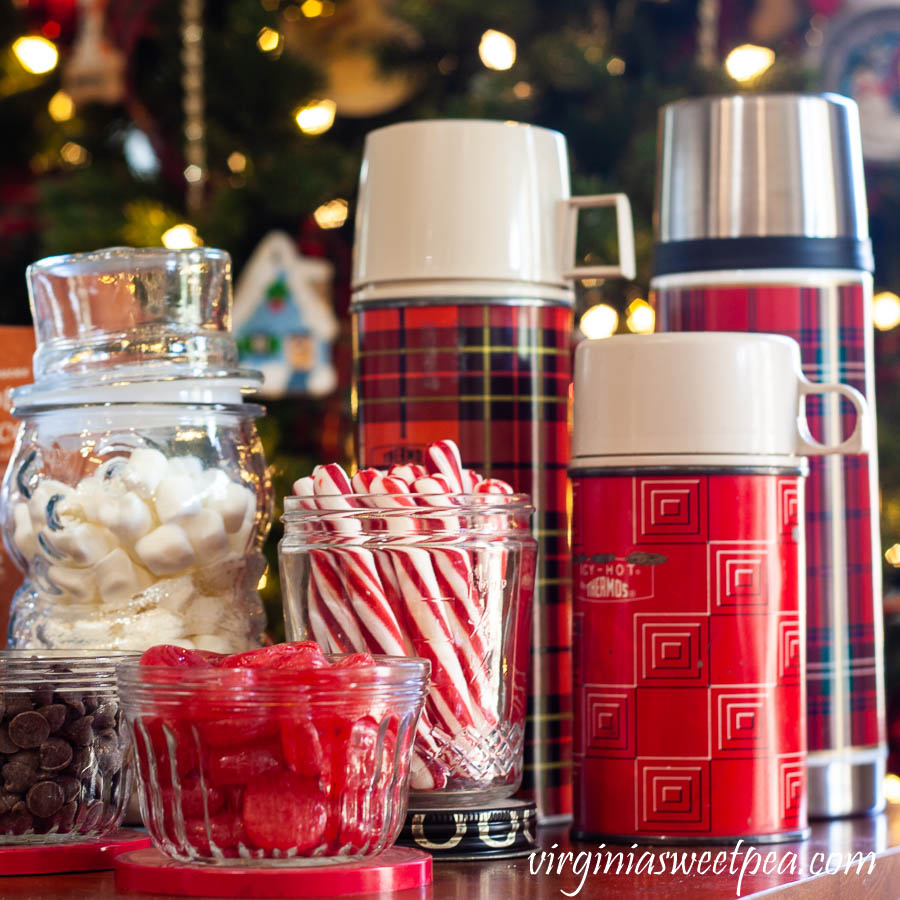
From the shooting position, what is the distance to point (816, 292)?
780 millimetres

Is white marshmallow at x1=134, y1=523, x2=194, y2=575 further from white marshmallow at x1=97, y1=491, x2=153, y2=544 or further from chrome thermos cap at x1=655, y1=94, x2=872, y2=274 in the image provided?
chrome thermos cap at x1=655, y1=94, x2=872, y2=274

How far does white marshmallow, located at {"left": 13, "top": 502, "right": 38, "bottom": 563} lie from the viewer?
28.1 inches

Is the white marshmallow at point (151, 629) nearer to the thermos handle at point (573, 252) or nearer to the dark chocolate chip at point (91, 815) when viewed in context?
the dark chocolate chip at point (91, 815)

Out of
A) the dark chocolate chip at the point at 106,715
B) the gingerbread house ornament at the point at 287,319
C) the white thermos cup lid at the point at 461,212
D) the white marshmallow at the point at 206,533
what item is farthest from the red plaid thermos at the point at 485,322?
the gingerbread house ornament at the point at 287,319

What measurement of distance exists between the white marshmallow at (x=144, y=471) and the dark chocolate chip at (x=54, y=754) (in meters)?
0.13

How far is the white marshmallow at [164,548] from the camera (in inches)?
26.9

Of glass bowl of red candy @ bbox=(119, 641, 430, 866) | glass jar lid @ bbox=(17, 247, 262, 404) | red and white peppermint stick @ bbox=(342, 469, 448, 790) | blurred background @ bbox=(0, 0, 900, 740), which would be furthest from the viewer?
blurred background @ bbox=(0, 0, 900, 740)

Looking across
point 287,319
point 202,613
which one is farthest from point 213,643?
point 287,319

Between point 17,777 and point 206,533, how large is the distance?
15 cm

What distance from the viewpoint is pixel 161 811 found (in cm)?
55

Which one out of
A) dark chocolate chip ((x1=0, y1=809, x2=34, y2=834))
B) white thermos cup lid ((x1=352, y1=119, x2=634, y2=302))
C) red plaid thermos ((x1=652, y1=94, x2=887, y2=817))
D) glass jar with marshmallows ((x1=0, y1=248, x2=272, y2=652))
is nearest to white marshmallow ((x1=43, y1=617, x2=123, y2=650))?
glass jar with marshmallows ((x1=0, y1=248, x2=272, y2=652))

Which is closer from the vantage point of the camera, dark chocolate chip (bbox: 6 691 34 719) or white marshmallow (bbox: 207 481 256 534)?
dark chocolate chip (bbox: 6 691 34 719)

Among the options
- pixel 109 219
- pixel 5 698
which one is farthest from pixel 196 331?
pixel 109 219

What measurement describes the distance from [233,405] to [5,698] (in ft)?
0.67
